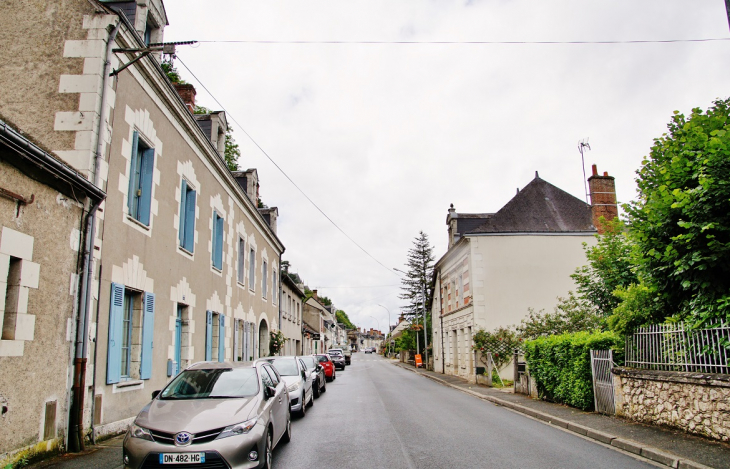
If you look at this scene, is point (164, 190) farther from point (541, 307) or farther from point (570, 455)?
point (541, 307)

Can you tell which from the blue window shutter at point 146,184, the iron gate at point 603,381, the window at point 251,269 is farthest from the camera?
the window at point 251,269

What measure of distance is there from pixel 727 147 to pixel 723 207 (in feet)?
3.33

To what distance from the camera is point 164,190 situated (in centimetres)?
1253

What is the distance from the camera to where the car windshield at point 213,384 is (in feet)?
24.8

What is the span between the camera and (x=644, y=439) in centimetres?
876

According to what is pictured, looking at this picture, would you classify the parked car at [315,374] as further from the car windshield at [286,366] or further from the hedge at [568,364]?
the hedge at [568,364]

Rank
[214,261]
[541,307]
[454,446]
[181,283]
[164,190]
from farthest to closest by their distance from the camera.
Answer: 1. [541,307]
2. [214,261]
3. [181,283]
4. [164,190]
5. [454,446]

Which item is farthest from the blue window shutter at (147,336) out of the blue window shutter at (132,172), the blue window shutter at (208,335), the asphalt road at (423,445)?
the blue window shutter at (208,335)

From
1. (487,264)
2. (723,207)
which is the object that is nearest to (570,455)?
(723,207)

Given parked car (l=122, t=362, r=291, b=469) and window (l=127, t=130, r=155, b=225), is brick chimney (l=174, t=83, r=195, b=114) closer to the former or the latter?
window (l=127, t=130, r=155, b=225)

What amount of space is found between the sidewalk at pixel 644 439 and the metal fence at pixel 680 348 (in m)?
1.16

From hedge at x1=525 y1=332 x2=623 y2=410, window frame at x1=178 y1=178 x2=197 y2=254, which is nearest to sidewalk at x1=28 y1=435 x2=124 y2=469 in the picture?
window frame at x1=178 y1=178 x2=197 y2=254

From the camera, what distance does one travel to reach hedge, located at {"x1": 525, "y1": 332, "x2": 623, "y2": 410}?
1255cm

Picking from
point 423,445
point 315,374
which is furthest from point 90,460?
point 315,374
